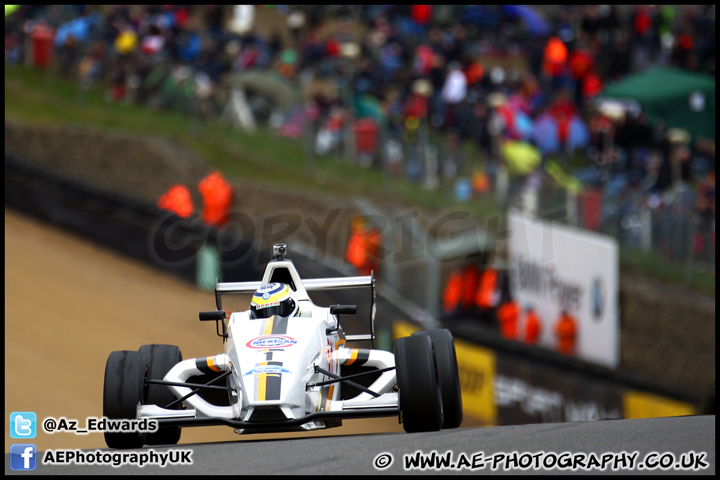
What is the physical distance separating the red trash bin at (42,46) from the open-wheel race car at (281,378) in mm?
16753

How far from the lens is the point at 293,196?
23.0m

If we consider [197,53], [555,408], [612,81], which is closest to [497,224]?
[555,408]

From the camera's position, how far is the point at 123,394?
8.82 m

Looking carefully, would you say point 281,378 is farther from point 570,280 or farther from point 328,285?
point 570,280

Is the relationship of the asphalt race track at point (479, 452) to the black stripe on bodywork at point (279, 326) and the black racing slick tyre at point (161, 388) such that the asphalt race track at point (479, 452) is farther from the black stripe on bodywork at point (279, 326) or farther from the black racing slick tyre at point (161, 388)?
the black stripe on bodywork at point (279, 326)

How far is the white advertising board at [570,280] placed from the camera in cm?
1733

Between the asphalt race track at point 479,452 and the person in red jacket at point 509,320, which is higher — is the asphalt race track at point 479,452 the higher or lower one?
the lower one

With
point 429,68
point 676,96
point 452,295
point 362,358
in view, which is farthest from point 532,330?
point 362,358

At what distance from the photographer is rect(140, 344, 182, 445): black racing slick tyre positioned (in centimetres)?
953

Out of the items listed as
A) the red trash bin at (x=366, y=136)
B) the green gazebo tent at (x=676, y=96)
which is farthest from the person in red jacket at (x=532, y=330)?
the red trash bin at (x=366, y=136)

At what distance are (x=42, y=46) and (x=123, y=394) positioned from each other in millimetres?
17955

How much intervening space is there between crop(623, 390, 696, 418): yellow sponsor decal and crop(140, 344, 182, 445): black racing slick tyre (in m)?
7.99

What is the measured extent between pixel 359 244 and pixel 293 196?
157 inches

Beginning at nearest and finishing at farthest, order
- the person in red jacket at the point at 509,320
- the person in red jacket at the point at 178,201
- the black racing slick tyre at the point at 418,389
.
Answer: the black racing slick tyre at the point at 418,389
the person in red jacket at the point at 509,320
the person in red jacket at the point at 178,201
